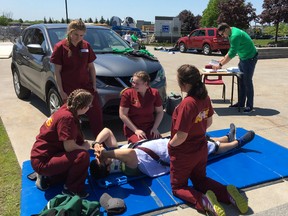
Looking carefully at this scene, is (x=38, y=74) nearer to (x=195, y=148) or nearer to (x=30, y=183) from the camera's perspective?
(x=30, y=183)

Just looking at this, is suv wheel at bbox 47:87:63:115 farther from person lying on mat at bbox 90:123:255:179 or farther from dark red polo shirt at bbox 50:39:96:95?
person lying on mat at bbox 90:123:255:179

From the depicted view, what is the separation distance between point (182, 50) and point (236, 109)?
638 inches

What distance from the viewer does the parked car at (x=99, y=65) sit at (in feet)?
16.6

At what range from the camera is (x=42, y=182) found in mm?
3365

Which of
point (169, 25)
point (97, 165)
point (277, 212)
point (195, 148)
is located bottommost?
point (277, 212)

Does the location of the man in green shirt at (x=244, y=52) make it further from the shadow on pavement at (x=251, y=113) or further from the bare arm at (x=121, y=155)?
the bare arm at (x=121, y=155)

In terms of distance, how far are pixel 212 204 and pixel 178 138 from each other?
2.20ft

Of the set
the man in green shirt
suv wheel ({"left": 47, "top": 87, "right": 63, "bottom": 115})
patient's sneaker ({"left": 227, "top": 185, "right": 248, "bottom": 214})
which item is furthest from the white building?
patient's sneaker ({"left": 227, "top": 185, "right": 248, "bottom": 214})

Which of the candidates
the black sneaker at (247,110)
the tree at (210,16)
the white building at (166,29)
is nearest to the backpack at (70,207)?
the black sneaker at (247,110)

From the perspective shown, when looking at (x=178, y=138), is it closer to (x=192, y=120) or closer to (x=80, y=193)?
(x=192, y=120)

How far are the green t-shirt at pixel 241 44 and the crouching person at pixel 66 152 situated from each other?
407cm

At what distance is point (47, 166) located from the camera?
10.4 feet

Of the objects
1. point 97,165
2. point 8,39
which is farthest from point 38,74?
point 8,39

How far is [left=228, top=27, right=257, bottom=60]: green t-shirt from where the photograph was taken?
6.32 meters
